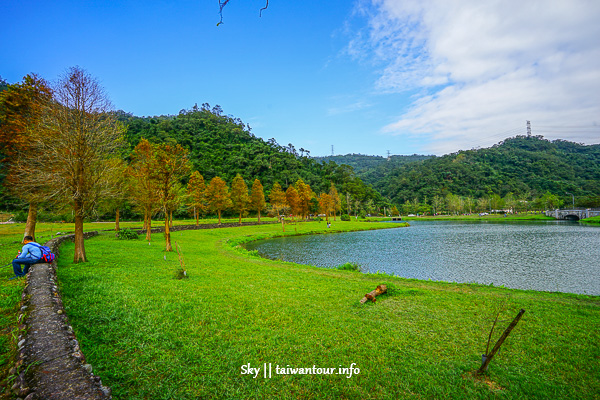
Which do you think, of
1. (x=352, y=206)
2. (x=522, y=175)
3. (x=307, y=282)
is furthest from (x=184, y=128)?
(x=522, y=175)

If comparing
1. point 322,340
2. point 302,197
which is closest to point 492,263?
point 322,340

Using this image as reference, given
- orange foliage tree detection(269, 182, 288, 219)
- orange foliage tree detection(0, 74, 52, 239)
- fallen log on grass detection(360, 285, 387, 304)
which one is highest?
orange foliage tree detection(0, 74, 52, 239)

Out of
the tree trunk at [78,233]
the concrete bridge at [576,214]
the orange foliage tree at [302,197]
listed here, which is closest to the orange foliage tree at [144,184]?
the tree trunk at [78,233]

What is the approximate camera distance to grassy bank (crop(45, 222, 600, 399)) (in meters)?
4.29

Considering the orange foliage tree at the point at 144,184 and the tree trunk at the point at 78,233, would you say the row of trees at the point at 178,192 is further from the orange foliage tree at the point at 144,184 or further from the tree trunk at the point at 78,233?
the tree trunk at the point at 78,233

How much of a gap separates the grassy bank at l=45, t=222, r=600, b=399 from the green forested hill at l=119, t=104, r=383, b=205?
76605mm

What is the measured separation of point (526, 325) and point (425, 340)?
3.20 metres

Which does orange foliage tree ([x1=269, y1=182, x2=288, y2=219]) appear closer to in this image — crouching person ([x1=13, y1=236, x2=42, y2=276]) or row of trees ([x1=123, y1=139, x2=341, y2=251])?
row of trees ([x1=123, y1=139, x2=341, y2=251])

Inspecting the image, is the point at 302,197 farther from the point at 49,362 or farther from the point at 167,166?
the point at 49,362

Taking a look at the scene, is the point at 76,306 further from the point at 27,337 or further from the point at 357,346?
the point at 357,346

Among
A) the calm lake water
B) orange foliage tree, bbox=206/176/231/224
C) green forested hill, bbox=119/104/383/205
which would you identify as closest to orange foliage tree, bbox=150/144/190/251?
the calm lake water

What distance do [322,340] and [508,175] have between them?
163 meters

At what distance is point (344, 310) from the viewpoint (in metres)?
7.96

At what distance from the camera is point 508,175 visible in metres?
→ 131
